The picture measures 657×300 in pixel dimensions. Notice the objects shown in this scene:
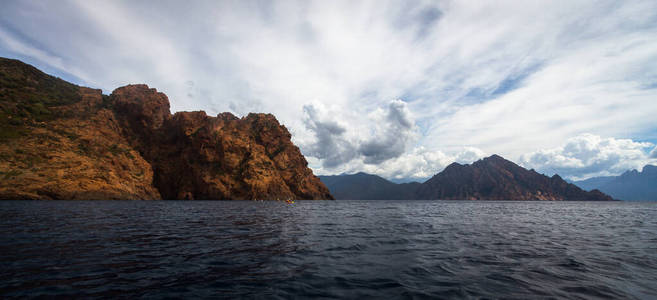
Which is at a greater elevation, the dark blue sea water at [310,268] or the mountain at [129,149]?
the mountain at [129,149]

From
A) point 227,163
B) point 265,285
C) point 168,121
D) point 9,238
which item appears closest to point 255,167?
point 227,163

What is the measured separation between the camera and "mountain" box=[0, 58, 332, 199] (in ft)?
240

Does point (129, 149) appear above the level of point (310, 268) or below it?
above

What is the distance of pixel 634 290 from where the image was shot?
320 inches

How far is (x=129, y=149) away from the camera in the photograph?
363ft

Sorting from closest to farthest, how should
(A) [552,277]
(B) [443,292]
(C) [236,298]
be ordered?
(C) [236,298], (B) [443,292], (A) [552,277]

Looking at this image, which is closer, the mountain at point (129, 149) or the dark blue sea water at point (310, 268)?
the dark blue sea water at point (310, 268)

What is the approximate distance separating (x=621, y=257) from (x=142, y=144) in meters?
155

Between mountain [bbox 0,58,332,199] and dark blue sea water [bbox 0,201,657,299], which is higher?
mountain [bbox 0,58,332,199]

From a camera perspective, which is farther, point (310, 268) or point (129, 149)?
point (129, 149)

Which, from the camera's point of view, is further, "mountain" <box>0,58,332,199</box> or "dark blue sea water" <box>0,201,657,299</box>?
"mountain" <box>0,58,332,199</box>

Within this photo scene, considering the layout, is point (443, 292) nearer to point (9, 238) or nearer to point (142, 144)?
point (9, 238)

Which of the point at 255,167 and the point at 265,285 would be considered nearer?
the point at 265,285

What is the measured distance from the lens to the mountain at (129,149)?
7306 cm
